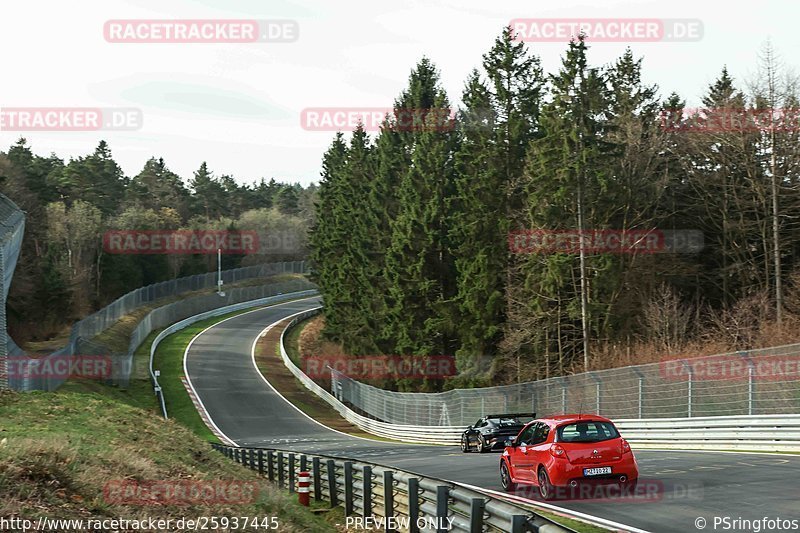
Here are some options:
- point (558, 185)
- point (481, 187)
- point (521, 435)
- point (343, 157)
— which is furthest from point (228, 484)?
point (343, 157)

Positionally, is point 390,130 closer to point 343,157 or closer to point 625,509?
point 343,157

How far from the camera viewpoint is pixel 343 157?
10244 cm

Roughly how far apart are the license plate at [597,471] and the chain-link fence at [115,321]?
2321 cm

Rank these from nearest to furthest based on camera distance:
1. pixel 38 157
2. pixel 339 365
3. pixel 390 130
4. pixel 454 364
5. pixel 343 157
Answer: pixel 454 364, pixel 390 130, pixel 339 365, pixel 343 157, pixel 38 157

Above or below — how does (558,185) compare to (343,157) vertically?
below

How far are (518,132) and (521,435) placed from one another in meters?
43.1

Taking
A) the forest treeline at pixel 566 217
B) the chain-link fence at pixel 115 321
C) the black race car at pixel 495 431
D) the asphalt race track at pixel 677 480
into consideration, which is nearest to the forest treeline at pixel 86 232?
the chain-link fence at pixel 115 321

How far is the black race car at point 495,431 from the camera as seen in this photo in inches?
1284

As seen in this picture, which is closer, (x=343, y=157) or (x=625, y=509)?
(x=625, y=509)

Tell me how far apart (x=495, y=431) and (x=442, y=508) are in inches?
838

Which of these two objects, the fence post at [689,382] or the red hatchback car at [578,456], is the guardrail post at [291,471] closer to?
the red hatchback car at [578,456]

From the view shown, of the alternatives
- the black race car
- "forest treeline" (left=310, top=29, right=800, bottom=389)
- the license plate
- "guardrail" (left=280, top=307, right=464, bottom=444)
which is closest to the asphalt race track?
the license plate

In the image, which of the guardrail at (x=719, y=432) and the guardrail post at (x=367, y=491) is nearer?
the guardrail post at (x=367, y=491)

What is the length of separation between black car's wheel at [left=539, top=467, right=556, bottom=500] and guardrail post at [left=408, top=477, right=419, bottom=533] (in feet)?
11.3
